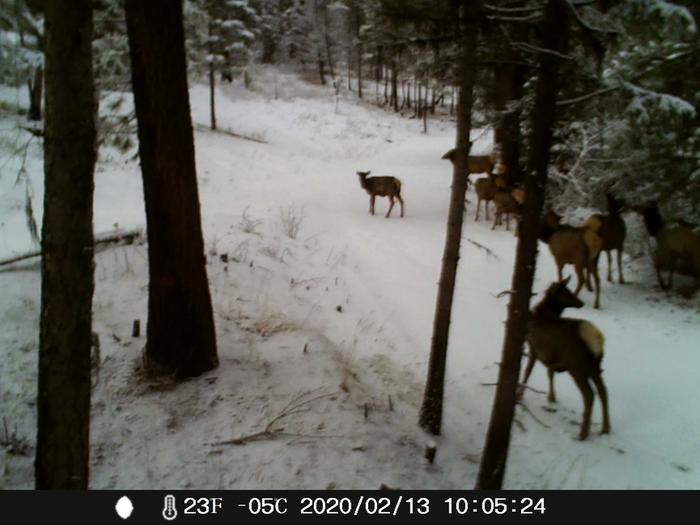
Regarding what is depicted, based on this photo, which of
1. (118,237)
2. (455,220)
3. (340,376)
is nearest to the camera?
(455,220)

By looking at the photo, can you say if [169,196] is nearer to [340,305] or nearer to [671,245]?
[340,305]

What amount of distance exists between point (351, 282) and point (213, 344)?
4407 millimetres

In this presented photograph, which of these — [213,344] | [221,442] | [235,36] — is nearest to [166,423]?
[221,442]

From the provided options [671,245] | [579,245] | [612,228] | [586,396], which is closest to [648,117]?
[586,396]

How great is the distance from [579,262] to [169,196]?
23.3ft

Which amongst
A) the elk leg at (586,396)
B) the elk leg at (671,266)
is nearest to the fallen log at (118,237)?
the elk leg at (586,396)

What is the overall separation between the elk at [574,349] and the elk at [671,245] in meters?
4.53

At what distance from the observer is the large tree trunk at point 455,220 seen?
15.2 feet

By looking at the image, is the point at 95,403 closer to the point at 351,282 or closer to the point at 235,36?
the point at 351,282

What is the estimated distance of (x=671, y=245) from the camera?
9016 mm
